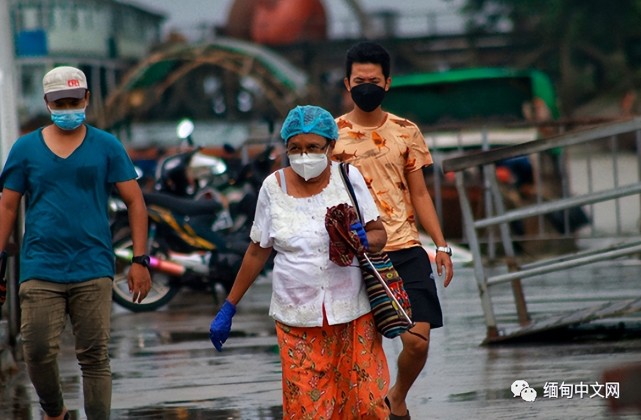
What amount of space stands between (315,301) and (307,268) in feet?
0.44

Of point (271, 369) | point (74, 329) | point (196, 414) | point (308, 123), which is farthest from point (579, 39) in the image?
point (308, 123)

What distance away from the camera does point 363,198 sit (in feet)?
21.0

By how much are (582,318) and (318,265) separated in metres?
3.84

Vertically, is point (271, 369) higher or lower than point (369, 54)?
lower

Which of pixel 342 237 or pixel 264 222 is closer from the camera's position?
pixel 342 237

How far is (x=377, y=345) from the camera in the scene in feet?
20.7

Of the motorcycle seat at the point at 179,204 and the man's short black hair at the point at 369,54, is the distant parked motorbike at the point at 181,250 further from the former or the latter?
the man's short black hair at the point at 369,54

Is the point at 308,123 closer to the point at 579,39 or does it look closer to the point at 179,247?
the point at 179,247

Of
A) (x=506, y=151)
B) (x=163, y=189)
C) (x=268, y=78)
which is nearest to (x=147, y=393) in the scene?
(x=506, y=151)

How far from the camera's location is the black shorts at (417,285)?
732cm

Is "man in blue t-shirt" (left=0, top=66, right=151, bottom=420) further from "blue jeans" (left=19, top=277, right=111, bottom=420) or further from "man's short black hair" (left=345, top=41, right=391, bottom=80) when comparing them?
"man's short black hair" (left=345, top=41, right=391, bottom=80)

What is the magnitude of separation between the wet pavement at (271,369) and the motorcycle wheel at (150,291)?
17cm

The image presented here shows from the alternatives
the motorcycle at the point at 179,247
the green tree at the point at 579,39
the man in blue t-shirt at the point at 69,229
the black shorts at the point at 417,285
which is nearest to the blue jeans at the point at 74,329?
the man in blue t-shirt at the point at 69,229

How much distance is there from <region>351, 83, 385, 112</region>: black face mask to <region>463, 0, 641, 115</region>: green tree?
128 ft
